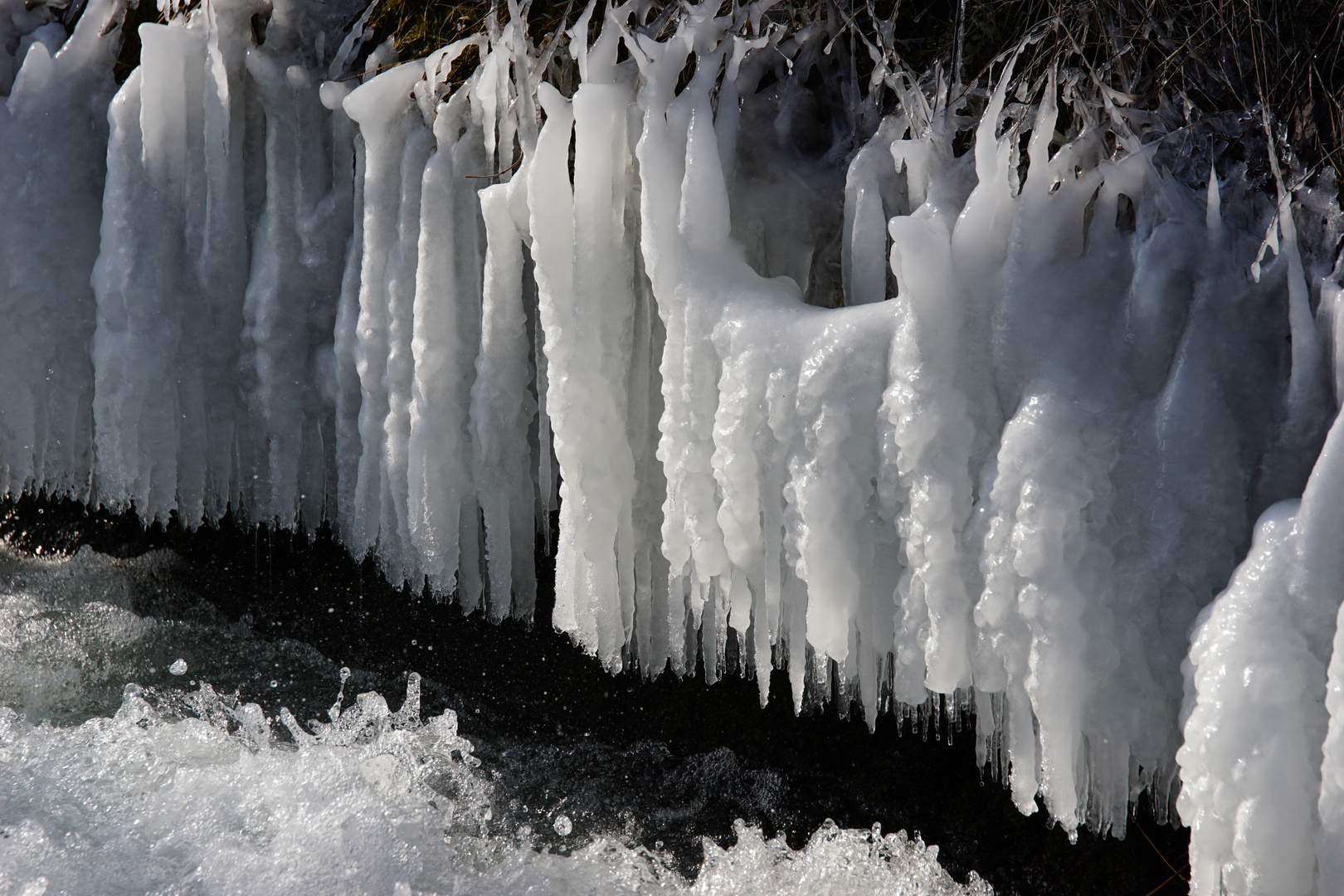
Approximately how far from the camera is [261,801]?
11.0 feet

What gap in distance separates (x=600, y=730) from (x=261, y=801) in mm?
1392

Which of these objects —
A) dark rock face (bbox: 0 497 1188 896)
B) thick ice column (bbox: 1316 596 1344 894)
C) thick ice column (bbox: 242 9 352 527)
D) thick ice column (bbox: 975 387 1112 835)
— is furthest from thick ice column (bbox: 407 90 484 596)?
thick ice column (bbox: 1316 596 1344 894)

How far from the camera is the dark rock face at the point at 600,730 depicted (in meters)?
3.68

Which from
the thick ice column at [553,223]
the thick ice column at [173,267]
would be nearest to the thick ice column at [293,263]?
the thick ice column at [173,267]

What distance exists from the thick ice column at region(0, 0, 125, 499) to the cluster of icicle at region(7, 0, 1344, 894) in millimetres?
14

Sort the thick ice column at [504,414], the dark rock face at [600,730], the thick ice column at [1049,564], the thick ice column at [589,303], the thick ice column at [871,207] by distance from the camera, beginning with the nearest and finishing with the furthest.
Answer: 1. the thick ice column at [1049,564]
2. the thick ice column at [871,207]
3. the thick ice column at [589,303]
4. the thick ice column at [504,414]
5. the dark rock face at [600,730]

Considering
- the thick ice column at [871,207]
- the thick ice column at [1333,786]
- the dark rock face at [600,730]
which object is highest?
the thick ice column at [871,207]

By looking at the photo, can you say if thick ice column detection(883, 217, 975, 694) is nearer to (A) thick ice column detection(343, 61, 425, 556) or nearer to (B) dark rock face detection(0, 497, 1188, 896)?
(B) dark rock face detection(0, 497, 1188, 896)

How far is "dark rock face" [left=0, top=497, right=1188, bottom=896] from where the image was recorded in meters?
3.68

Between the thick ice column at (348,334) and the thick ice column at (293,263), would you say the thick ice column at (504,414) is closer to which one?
the thick ice column at (348,334)

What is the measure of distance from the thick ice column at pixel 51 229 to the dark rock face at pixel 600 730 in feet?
3.25

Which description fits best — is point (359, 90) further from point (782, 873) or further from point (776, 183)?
point (782, 873)

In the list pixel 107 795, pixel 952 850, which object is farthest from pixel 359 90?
pixel 952 850

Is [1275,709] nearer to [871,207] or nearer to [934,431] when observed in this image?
[934,431]
